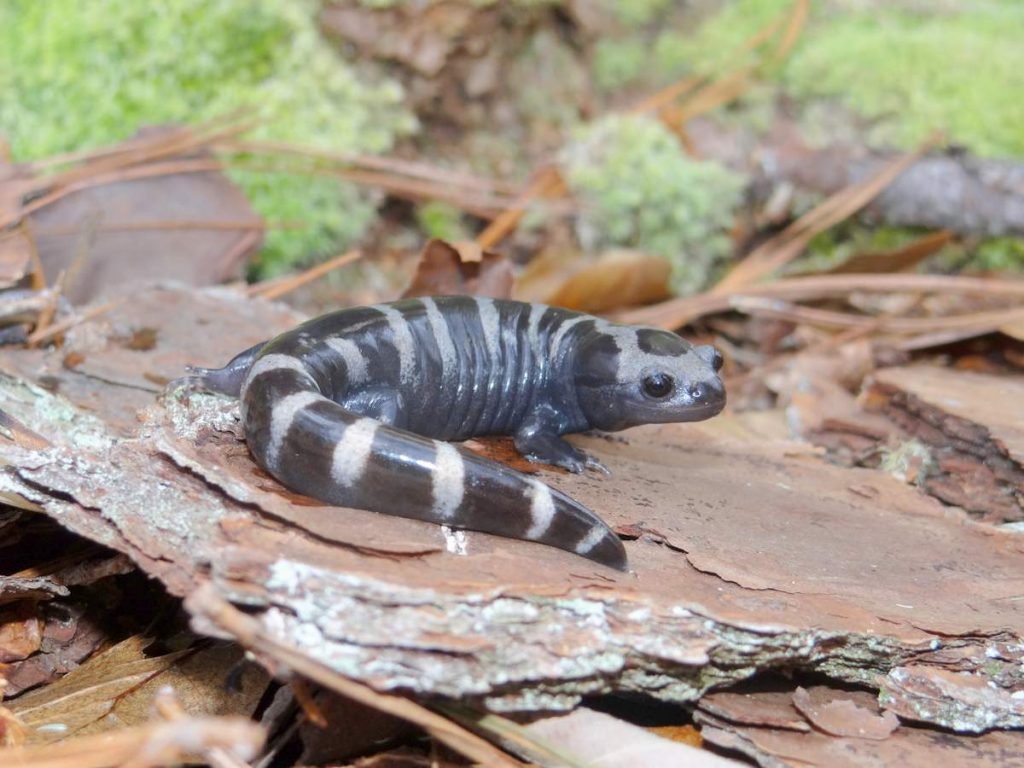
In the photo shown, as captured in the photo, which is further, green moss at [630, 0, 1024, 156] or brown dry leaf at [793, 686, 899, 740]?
green moss at [630, 0, 1024, 156]

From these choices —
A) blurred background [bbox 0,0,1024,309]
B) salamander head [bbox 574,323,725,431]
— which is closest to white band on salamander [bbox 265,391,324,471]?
salamander head [bbox 574,323,725,431]

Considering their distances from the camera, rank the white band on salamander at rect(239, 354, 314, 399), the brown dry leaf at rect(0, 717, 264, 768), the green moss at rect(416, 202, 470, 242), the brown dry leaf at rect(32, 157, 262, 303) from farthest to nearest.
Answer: the green moss at rect(416, 202, 470, 242) < the brown dry leaf at rect(32, 157, 262, 303) < the white band on salamander at rect(239, 354, 314, 399) < the brown dry leaf at rect(0, 717, 264, 768)

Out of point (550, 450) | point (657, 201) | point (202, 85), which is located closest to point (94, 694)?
point (550, 450)

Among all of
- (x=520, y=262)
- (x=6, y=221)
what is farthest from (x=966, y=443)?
(x=6, y=221)

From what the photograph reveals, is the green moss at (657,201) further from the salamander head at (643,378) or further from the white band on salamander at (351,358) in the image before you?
the white band on salamander at (351,358)

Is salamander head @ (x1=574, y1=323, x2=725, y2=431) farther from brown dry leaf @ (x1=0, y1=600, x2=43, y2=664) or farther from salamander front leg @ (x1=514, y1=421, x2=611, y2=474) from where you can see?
brown dry leaf @ (x1=0, y1=600, x2=43, y2=664)

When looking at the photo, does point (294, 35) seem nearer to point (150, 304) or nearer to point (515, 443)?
point (150, 304)

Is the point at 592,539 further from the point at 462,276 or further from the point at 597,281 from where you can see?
the point at 597,281
